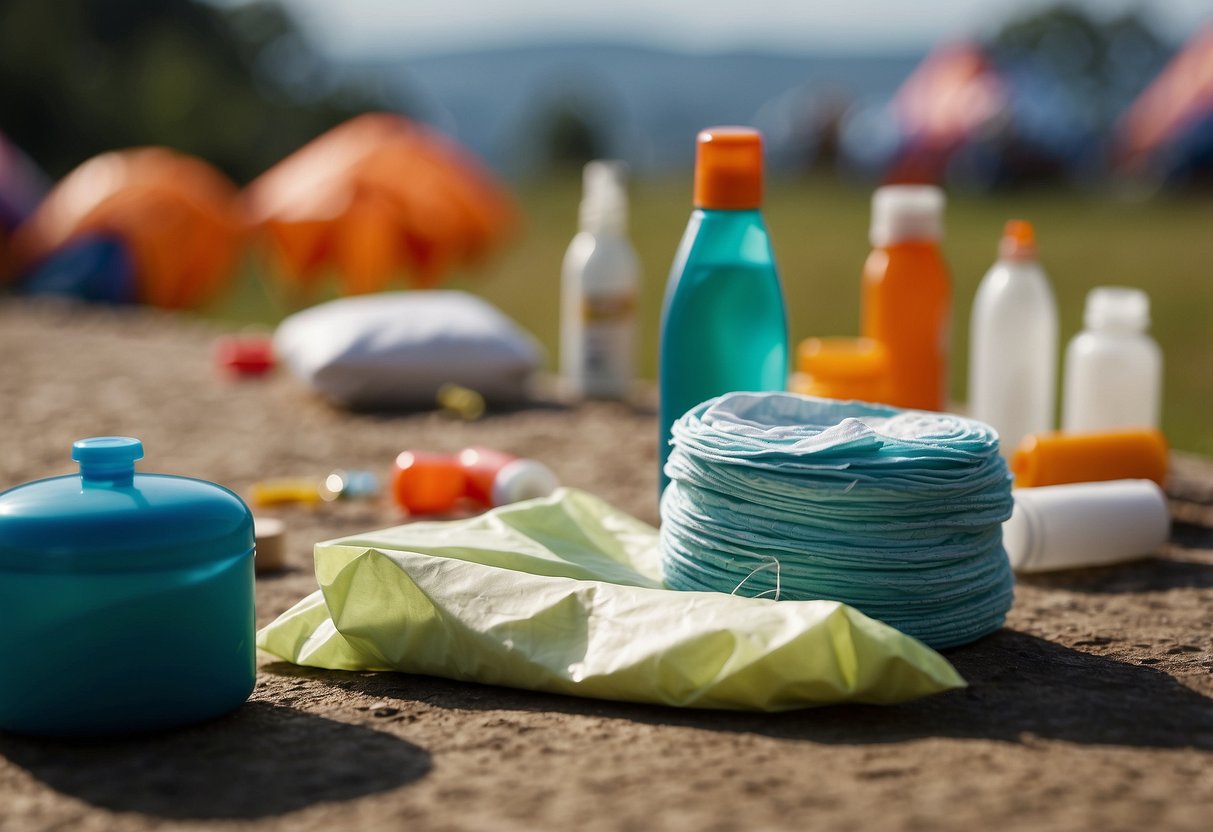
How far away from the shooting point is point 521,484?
1.64 m

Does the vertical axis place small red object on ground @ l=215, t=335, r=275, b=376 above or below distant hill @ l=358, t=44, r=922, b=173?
below

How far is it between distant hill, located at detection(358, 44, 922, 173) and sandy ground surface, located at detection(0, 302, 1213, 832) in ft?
26.2

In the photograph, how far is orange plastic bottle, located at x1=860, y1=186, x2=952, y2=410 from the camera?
1771mm

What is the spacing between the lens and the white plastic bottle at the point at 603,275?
2.26m

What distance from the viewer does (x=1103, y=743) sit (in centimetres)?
97

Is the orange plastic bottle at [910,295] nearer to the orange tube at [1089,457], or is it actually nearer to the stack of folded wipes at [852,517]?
the orange tube at [1089,457]

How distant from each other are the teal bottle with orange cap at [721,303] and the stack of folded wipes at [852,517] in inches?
8.9

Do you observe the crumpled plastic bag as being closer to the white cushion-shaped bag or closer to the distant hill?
the white cushion-shaped bag

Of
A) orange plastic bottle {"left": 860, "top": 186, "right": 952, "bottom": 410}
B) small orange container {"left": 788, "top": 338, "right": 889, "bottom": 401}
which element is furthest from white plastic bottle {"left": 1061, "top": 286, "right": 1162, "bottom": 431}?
small orange container {"left": 788, "top": 338, "right": 889, "bottom": 401}

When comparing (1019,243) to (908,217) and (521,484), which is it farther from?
(521,484)

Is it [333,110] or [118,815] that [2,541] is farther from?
[333,110]

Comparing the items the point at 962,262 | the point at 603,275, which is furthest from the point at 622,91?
the point at 603,275

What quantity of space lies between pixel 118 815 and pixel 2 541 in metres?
0.22

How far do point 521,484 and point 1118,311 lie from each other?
75 centimetres
